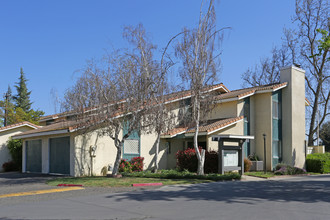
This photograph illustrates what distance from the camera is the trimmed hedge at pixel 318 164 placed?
26.8m

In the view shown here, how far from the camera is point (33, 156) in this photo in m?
24.4

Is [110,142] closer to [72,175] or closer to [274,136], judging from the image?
[72,175]

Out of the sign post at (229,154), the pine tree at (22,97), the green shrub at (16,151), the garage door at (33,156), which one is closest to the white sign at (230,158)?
the sign post at (229,154)

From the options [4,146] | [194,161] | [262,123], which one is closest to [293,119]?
[262,123]

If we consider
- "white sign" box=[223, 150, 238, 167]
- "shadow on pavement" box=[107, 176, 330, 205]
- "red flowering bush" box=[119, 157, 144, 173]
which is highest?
"white sign" box=[223, 150, 238, 167]

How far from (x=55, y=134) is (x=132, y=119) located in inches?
246

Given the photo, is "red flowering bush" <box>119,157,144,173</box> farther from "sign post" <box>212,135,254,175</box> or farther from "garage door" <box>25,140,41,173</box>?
"garage door" <box>25,140,41,173</box>

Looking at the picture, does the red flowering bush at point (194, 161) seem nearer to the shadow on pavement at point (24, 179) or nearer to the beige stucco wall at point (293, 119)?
the shadow on pavement at point (24, 179)

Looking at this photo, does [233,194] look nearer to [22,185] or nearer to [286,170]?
[22,185]

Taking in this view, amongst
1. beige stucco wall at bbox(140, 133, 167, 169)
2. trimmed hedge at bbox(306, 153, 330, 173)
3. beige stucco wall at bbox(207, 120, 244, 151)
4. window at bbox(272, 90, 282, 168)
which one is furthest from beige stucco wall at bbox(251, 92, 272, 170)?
beige stucco wall at bbox(140, 133, 167, 169)

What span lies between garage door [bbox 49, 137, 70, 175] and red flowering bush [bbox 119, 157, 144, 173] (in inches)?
→ 122

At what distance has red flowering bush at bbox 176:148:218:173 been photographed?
70.4 ft

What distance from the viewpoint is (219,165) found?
20141 millimetres

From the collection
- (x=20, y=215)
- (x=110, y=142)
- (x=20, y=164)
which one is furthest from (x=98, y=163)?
(x=20, y=215)
